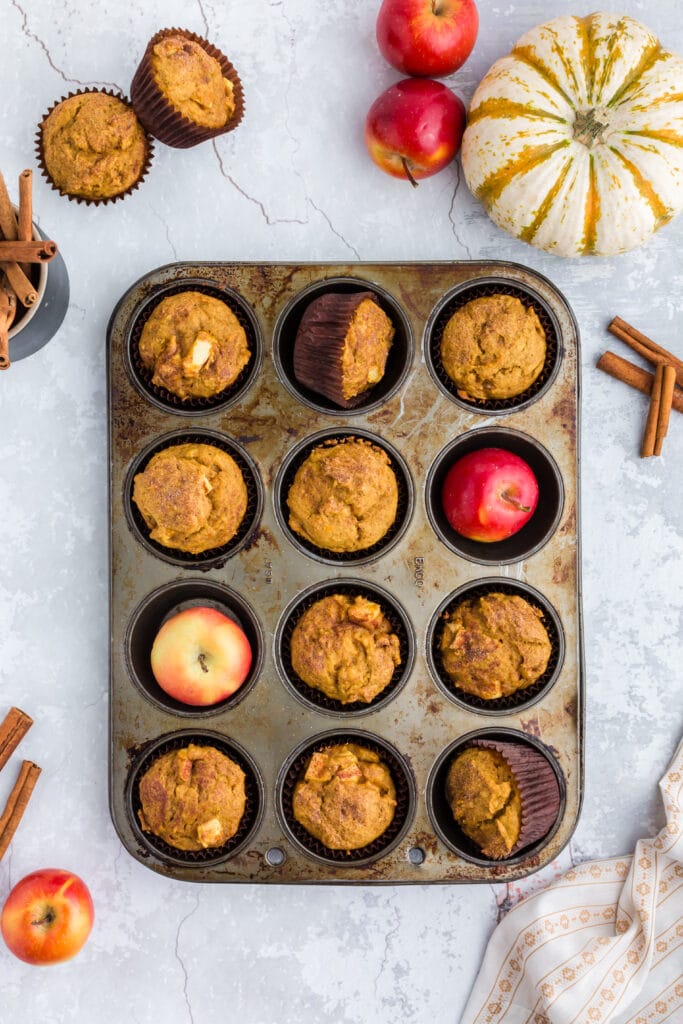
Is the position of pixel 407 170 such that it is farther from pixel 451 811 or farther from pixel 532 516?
pixel 451 811

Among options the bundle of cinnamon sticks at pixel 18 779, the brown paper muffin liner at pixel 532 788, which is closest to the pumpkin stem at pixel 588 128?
the brown paper muffin liner at pixel 532 788

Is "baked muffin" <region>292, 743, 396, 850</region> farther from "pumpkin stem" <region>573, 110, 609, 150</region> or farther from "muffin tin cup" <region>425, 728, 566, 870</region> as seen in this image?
"pumpkin stem" <region>573, 110, 609, 150</region>

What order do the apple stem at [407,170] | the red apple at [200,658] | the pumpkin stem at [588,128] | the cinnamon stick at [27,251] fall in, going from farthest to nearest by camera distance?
1. the apple stem at [407,170]
2. the red apple at [200,658]
3. the pumpkin stem at [588,128]
4. the cinnamon stick at [27,251]

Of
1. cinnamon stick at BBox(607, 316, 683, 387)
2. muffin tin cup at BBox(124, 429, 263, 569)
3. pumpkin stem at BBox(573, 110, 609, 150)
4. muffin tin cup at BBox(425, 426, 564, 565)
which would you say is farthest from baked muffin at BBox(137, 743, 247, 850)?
pumpkin stem at BBox(573, 110, 609, 150)

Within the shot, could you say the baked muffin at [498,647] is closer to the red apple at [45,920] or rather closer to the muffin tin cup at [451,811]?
the muffin tin cup at [451,811]

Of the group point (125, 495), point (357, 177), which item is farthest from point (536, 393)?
point (125, 495)

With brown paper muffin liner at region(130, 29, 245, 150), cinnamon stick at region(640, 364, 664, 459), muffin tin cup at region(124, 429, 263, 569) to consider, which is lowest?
muffin tin cup at region(124, 429, 263, 569)

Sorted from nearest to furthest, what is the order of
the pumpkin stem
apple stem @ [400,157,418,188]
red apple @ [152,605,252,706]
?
the pumpkin stem
red apple @ [152,605,252,706]
apple stem @ [400,157,418,188]
